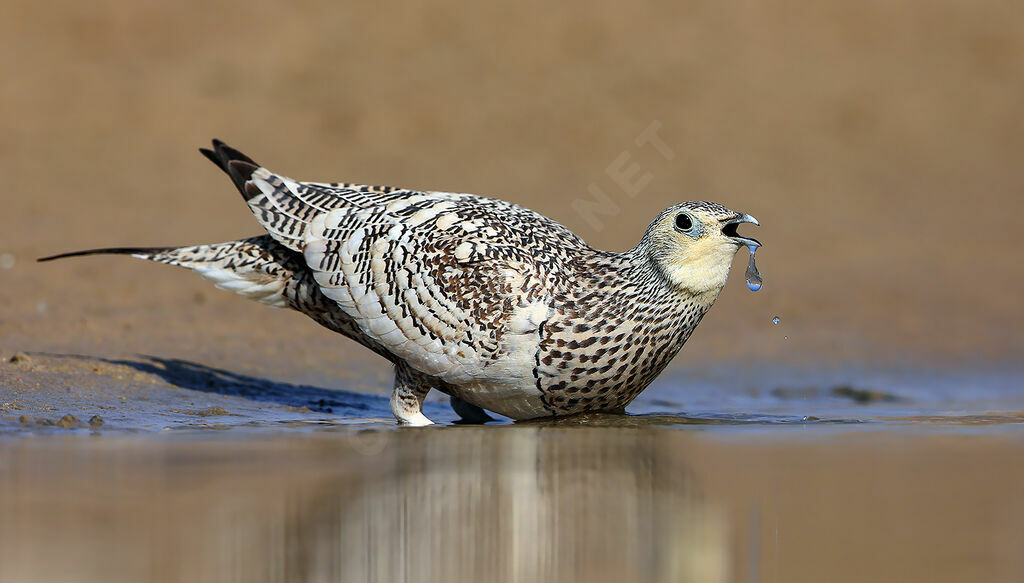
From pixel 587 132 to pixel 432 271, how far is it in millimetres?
8685

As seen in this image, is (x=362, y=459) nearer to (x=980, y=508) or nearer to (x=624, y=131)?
(x=980, y=508)

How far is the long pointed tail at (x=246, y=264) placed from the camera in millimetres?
8227

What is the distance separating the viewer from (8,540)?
4.36 meters

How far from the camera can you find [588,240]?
13.7 meters

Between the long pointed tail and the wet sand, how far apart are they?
0.78 meters

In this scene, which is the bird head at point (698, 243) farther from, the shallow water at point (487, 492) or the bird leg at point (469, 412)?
the bird leg at point (469, 412)

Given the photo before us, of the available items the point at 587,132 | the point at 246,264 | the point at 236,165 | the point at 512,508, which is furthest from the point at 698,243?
the point at 587,132

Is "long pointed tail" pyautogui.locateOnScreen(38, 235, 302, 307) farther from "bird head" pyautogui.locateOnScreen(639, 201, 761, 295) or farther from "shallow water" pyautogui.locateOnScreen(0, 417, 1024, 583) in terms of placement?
"bird head" pyautogui.locateOnScreen(639, 201, 761, 295)

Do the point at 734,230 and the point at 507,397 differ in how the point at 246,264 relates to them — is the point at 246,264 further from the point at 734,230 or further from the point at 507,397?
the point at 734,230

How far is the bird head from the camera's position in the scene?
7.19m

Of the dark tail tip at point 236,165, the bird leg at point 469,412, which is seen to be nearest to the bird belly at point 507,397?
the bird leg at point 469,412

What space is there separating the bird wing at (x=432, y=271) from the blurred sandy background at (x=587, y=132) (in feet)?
10.1

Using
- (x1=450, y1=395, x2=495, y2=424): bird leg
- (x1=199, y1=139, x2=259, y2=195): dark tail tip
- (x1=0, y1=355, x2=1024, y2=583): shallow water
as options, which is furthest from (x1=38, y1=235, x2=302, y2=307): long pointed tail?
(x1=450, y1=395, x2=495, y2=424): bird leg

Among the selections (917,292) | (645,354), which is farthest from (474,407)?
(917,292)
